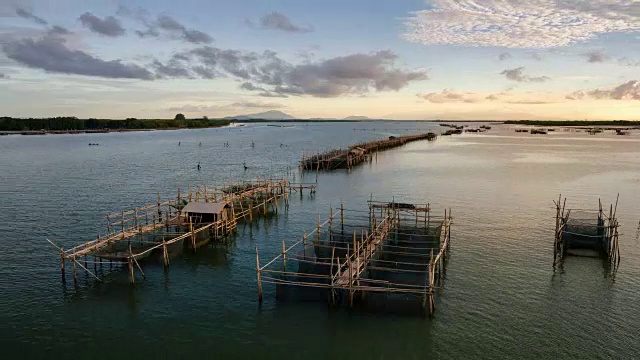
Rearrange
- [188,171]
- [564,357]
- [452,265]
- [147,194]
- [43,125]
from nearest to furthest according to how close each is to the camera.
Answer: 1. [564,357]
2. [452,265]
3. [147,194]
4. [188,171]
5. [43,125]

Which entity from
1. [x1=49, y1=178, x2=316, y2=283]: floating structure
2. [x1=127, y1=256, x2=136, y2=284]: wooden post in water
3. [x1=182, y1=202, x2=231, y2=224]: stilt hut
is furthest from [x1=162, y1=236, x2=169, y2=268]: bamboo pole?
[x1=182, y1=202, x2=231, y2=224]: stilt hut

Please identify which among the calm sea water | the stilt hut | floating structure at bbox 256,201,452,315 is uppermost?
the stilt hut

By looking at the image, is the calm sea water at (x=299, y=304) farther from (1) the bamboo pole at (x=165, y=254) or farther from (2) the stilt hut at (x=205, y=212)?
(2) the stilt hut at (x=205, y=212)

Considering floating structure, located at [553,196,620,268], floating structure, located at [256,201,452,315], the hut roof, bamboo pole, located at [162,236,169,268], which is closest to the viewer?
floating structure, located at [256,201,452,315]

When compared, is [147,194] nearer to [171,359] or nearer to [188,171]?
[188,171]

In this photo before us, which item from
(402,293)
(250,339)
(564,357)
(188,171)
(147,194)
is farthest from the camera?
(188,171)

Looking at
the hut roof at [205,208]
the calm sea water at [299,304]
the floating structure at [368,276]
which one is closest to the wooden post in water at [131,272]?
the calm sea water at [299,304]

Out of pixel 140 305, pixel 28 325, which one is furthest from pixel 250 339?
pixel 28 325

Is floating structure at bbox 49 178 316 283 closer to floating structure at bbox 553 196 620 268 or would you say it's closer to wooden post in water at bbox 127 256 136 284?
wooden post in water at bbox 127 256 136 284
